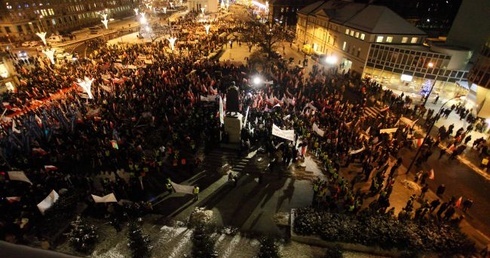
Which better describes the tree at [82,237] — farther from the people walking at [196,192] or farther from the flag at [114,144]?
the flag at [114,144]

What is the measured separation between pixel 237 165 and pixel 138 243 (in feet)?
26.9

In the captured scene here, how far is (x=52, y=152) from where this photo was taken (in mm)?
18109

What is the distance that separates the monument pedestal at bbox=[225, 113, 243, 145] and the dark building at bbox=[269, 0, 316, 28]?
191 feet

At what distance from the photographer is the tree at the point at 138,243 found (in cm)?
1286

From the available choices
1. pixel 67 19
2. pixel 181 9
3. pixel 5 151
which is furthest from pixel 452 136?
pixel 181 9

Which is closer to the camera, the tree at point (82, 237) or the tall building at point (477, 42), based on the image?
A: the tree at point (82, 237)

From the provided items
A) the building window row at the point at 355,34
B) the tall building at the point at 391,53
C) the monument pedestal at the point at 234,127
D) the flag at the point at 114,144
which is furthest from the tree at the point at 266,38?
the flag at the point at 114,144

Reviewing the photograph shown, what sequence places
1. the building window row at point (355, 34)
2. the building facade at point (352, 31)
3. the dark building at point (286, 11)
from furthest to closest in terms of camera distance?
the dark building at point (286, 11) < the building window row at point (355, 34) < the building facade at point (352, 31)

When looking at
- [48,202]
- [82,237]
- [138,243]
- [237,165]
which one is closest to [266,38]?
[237,165]

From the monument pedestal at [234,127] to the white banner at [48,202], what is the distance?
37.4ft

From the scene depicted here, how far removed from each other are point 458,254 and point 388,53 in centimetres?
2751

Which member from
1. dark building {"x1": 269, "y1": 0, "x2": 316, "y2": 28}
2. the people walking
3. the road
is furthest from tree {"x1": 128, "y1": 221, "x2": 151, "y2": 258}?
dark building {"x1": 269, "y1": 0, "x2": 316, "y2": 28}

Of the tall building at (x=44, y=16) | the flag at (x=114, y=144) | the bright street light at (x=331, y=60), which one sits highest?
the tall building at (x=44, y=16)

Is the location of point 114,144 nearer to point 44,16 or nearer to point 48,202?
point 48,202
